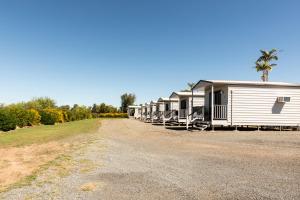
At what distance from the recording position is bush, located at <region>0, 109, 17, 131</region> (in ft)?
67.9

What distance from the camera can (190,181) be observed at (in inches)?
218

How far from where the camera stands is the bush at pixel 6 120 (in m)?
20.7

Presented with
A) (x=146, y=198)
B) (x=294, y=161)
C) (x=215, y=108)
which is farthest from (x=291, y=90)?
(x=146, y=198)

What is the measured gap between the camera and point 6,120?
68.7 ft

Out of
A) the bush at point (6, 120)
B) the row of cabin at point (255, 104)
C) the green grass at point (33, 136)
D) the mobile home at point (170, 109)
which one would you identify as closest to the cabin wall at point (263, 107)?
the row of cabin at point (255, 104)

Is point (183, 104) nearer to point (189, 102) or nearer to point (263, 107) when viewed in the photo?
point (189, 102)

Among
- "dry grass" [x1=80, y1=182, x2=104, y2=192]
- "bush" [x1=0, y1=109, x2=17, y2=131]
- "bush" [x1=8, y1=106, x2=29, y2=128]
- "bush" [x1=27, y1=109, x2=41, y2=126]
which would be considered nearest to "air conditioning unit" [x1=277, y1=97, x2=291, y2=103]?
"dry grass" [x1=80, y1=182, x2=104, y2=192]

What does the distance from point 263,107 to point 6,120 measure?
18826 mm

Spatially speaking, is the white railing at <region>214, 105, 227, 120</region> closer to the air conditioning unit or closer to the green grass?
the air conditioning unit

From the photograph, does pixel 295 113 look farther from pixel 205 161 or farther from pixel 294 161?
pixel 205 161

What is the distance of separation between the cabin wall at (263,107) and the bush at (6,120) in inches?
643

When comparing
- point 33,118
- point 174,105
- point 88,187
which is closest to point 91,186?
point 88,187

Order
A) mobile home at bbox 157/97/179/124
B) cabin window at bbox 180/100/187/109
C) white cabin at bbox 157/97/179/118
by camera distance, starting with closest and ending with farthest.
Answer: cabin window at bbox 180/100/187/109, mobile home at bbox 157/97/179/124, white cabin at bbox 157/97/179/118

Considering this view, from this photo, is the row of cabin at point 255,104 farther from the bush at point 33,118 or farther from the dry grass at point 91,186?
the bush at point 33,118
